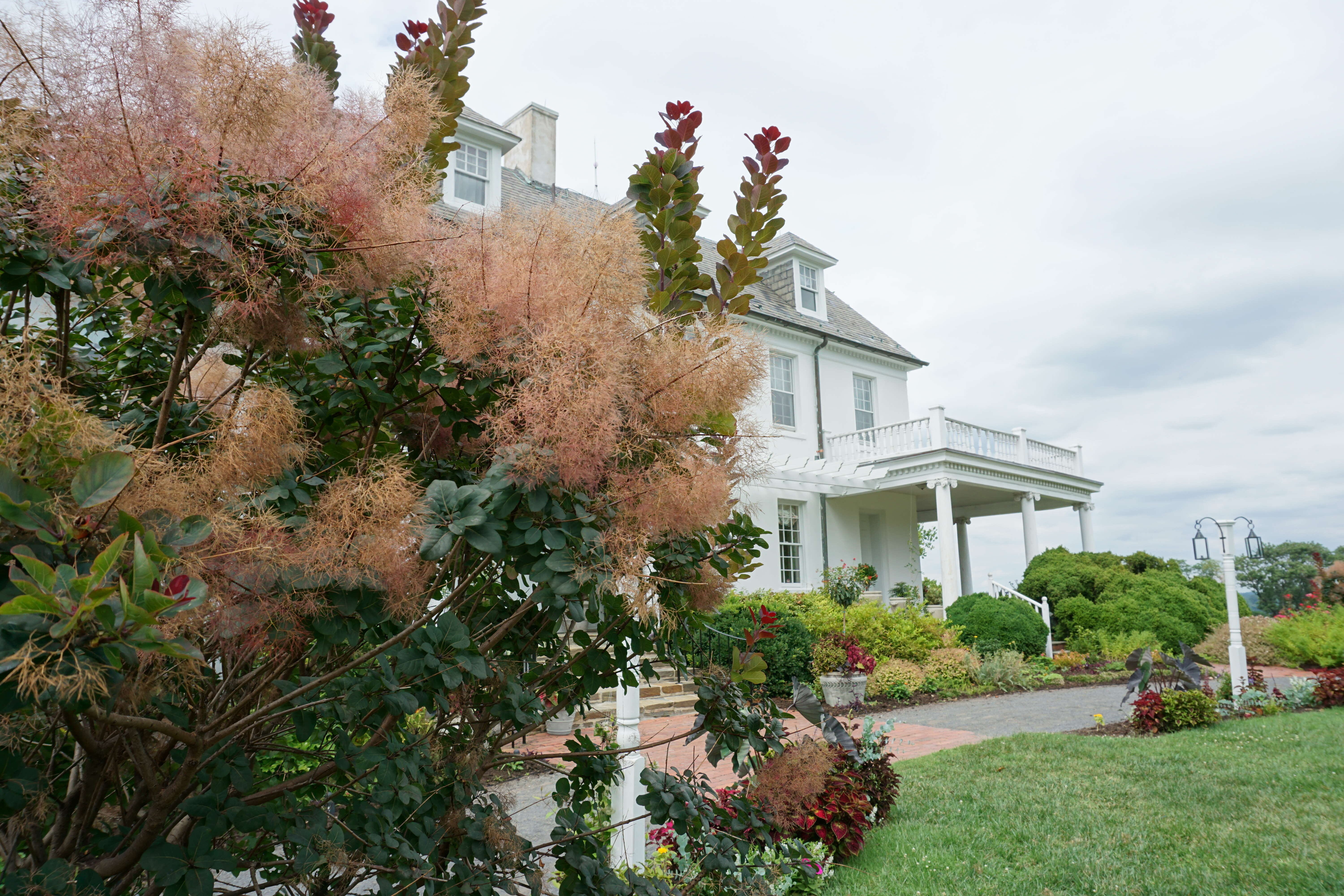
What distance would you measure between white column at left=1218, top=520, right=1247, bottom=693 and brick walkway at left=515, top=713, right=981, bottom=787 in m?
4.14

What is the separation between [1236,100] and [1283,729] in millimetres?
6480

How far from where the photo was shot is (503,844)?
68.9 inches

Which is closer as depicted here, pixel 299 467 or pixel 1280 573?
pixel 299 467

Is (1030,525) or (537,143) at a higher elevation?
(537,143)

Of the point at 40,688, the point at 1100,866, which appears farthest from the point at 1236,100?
the point at 40,688

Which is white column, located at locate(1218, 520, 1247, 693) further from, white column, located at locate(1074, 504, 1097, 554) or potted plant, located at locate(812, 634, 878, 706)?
white column, located at locate(1074, 504, 1097, 554)

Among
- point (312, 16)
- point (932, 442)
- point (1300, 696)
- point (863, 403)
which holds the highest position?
point (863, 403)

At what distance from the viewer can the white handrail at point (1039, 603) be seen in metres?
14.2

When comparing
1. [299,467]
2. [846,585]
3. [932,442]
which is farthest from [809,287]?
[299,467]

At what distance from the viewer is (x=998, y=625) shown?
13.2 m

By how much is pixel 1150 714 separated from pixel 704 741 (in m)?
5.33

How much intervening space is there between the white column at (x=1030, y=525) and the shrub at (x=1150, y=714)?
10045 millimetres

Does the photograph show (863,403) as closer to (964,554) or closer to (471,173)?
(964,554)

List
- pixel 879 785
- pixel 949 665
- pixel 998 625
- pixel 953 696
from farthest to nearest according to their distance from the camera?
pixel 998 625, pixel 949 665, pixel 953 696, pixel 879 785
